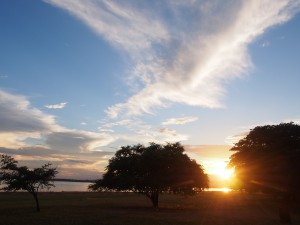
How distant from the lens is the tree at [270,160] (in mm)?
45438

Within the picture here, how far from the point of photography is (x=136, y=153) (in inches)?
2532

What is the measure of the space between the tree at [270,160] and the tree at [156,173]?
7015 mm

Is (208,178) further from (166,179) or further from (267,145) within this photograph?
(267,145)

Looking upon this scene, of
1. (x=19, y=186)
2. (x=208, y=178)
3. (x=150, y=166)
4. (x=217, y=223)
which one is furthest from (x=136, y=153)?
(x=217, y=223)

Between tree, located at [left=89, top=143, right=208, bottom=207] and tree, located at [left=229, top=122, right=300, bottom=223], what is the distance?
23.0 ft

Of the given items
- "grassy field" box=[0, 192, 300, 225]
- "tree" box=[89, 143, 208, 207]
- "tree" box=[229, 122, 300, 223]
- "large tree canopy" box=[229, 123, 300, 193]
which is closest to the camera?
"grassy field" box=[0, 192, 300, 225]

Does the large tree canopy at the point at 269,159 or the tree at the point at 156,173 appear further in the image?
the tree at the point at 156,173

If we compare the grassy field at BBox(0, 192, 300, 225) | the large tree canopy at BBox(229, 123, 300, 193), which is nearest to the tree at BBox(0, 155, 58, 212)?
the grassy field at BBox(0, 192, 300, 225)

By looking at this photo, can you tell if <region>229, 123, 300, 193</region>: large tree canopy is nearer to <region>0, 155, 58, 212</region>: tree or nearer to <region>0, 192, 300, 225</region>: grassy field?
<region>0, 192, 300, 225</region>: grassy field

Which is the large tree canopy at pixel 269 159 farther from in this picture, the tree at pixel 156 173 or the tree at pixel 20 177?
the tree at pixel 20 177

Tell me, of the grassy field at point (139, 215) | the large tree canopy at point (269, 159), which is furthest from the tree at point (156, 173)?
the large tree canopy at point (269, 159)

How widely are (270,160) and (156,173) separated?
18.0 metres

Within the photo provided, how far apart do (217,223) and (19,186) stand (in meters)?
28.5

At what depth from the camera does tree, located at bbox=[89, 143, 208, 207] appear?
5981 cm
